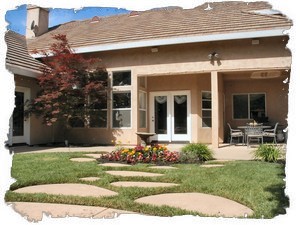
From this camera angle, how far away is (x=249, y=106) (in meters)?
15.7

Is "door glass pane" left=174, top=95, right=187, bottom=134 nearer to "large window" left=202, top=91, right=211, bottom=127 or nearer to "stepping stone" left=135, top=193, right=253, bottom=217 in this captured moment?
"large window" left=202, top=91, right=211, bottom=127

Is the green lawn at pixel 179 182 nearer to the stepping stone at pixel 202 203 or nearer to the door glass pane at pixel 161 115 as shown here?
the stepping stone at pixel 202 203

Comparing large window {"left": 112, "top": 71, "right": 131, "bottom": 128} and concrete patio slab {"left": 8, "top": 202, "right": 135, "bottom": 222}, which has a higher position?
large window {"left": 112, "top": 71, "right": 131, "bottom": 128}

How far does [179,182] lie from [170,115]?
9236 millimetres

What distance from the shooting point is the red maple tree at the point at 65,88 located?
1191 centimetres

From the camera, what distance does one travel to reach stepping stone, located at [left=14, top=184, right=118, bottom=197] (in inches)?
171

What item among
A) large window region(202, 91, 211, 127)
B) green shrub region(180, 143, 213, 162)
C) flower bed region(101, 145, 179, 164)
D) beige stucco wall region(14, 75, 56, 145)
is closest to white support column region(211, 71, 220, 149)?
large window region(202, 91, 211, 127)

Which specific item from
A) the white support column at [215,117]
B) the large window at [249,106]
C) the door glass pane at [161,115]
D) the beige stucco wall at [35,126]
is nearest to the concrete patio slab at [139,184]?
the white support column at [215,117]

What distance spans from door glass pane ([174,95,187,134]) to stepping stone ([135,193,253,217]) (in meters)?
9.86

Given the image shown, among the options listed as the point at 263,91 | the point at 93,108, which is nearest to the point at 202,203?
the point at 93,108

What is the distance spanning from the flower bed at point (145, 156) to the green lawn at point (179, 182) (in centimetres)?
113

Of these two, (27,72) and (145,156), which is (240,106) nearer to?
(145,156)

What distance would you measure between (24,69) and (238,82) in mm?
10325

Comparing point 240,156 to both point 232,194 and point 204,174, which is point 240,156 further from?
point 232,194
